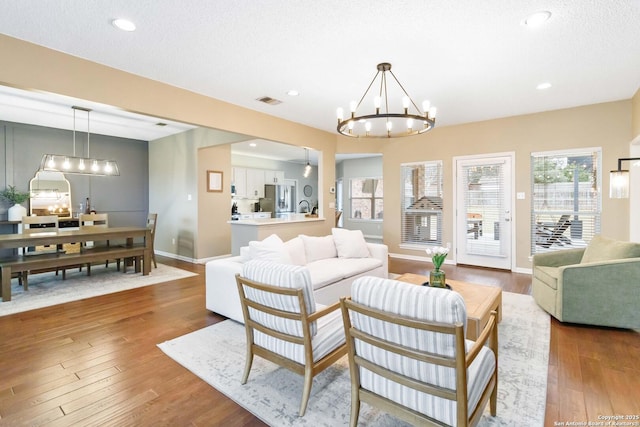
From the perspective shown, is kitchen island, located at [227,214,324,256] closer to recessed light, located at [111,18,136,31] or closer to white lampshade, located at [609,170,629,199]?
recessed light, located at [111,18,136,31]

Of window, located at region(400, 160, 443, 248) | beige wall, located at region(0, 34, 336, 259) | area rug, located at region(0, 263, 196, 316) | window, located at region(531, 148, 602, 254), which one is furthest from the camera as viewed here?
window, located at region(400, 160, 443, 248)

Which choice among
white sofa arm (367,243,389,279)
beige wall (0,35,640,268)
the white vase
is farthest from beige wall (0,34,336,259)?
the white vase

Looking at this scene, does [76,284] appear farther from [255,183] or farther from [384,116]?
[255,183]

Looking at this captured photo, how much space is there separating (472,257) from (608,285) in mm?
2954

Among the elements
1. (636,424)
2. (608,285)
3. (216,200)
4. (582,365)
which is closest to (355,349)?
(636,424)

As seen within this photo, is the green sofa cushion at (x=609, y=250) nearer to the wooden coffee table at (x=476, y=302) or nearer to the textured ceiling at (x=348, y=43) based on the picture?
the wooden coffee table at (x=476, y=302)

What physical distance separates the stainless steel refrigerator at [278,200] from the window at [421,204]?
4.36m

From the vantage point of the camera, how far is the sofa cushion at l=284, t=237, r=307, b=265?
3.68 m

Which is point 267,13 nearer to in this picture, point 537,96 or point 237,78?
point 237,78

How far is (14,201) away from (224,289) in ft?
17.4

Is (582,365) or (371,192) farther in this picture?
(371,192)

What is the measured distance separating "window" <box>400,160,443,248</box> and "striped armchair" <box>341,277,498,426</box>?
498 cm

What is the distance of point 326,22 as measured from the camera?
2.53 metres

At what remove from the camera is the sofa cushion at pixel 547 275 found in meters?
3.28
